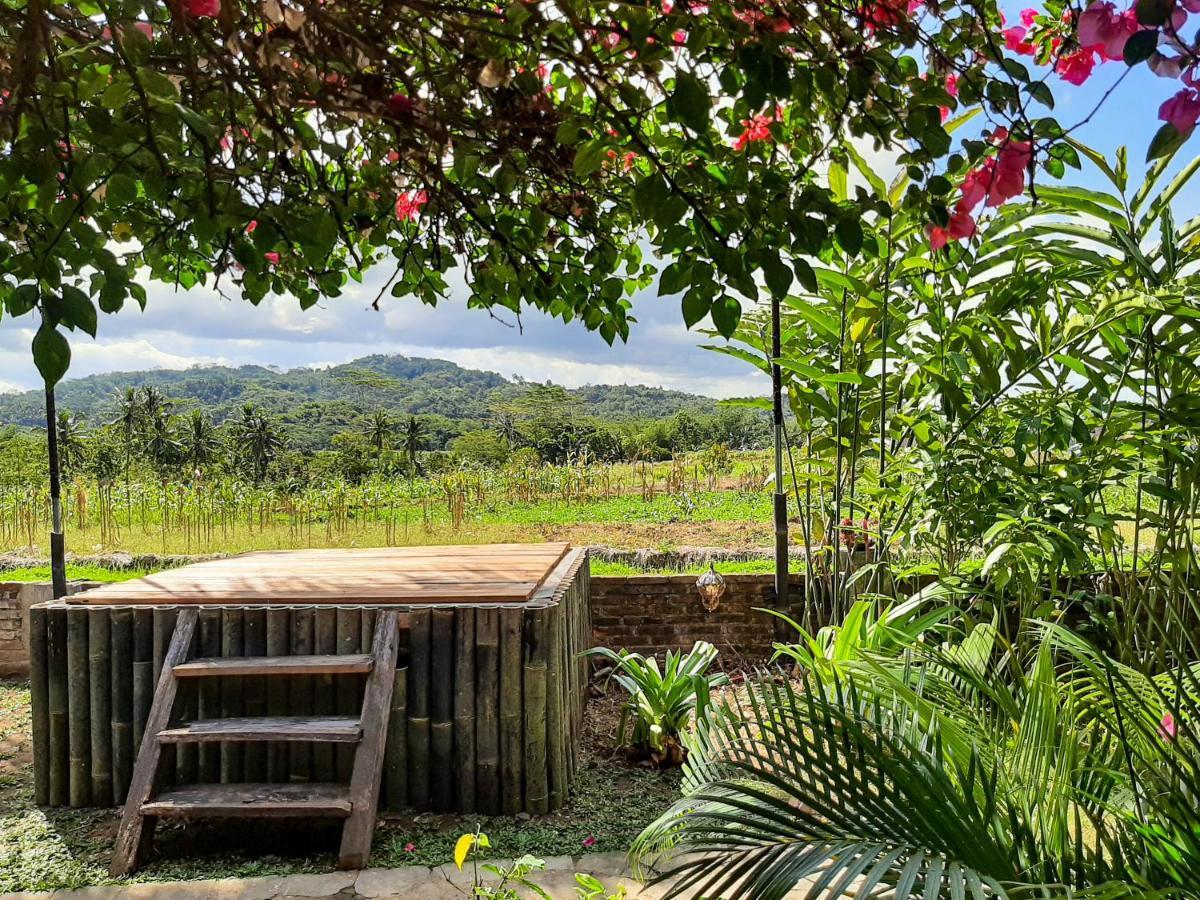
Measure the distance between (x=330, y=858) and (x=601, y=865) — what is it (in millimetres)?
824

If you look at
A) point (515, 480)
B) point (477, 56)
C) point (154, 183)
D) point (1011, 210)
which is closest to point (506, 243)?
point (477, 56)

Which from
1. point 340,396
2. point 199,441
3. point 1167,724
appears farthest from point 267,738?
point 340,396

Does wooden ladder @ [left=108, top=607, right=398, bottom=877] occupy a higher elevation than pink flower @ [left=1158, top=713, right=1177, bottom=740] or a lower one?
lower

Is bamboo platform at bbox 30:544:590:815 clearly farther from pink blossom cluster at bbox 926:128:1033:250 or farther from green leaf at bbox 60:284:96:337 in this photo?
green leaf at bbox 60:284:96:337

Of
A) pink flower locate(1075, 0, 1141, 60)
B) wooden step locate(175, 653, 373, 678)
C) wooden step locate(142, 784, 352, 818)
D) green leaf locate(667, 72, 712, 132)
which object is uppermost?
pink flower locate(1075, 0, 1141, 60)

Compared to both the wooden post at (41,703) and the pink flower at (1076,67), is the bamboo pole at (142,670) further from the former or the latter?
the pink flower at (1076,67)

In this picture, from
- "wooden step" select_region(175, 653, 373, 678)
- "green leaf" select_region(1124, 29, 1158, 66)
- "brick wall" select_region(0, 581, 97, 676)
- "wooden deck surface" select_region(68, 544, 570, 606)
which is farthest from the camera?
"brick wall" select_region(0, 581, 97, 676)

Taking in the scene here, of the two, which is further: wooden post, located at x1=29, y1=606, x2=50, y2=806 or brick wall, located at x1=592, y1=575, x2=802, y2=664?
brick wall, located at x1=592, y1=575, x2=802, y2=664

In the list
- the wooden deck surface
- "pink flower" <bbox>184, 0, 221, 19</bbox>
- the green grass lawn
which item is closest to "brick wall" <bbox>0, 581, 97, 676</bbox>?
the wooden deck surface

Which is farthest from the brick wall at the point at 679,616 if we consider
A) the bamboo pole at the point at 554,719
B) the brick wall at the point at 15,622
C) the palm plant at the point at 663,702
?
the brick wall at the point at 15,622

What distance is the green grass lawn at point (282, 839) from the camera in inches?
97.1

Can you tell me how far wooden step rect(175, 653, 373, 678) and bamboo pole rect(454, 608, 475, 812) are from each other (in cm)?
29

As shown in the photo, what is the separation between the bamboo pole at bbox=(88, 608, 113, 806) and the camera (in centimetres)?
293

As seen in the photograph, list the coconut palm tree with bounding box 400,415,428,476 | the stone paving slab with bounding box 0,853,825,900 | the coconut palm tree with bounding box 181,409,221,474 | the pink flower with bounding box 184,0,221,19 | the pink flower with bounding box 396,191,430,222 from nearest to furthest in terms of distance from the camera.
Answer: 1. the pink flower with bounding box 184,0,221,19
2. the pink flower with bounding box 396,191,430,222
3. the stone paving slab with bounding box 0,853,825,900
4. the coconut palm tree with bounding box 181,409,221,474
5. the coconut palm tree with bounding box 400,415,428,476
